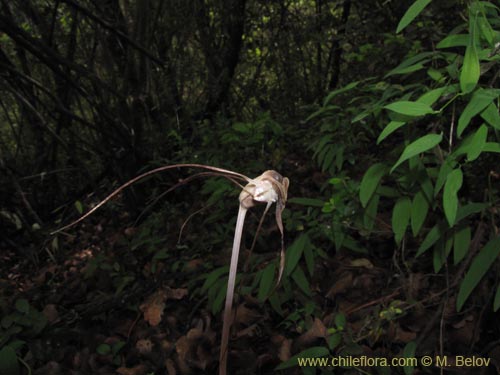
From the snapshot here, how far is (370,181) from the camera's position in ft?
3.41

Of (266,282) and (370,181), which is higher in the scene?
(370,181)

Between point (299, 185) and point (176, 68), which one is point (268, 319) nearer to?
point (299, 185)

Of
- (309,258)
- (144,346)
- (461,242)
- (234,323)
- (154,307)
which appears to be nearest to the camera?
(461,242)

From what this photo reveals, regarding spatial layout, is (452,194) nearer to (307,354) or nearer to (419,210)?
(419,210)

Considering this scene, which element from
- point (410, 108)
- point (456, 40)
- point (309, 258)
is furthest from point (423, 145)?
point (309, 258)

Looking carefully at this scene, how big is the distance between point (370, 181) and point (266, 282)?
50cm

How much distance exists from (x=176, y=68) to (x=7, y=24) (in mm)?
1891

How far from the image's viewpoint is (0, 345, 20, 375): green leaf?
4.07ft

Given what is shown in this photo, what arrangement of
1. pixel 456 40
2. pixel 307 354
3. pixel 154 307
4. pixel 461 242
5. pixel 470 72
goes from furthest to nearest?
pixel 154 307
pixel 307 354
pixel 461 242
pixel 456 40
pixel 470 72

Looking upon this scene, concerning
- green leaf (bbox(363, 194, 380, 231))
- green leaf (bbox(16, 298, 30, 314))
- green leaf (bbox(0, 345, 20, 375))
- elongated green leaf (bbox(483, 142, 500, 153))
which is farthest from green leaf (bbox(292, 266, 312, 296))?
green leaf (bbox(16, 298, 30, 314))

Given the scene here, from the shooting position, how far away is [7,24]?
5.52ft

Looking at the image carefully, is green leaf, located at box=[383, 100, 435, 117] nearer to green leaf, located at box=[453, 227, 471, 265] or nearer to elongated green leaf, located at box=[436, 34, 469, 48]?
elongated green leaf, located at box=[436, 34, 469, 48]

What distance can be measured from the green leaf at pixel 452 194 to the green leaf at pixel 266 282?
0.73 metres

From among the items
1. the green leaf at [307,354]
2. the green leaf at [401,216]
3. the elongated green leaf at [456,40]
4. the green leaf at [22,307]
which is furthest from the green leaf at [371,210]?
the green leaf at [22,307]
